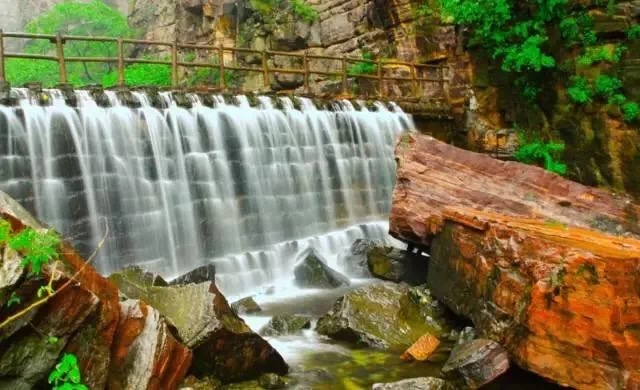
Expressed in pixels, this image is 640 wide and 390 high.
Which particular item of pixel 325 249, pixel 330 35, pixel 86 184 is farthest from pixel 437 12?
pixel 86 184

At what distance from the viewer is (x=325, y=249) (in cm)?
1140

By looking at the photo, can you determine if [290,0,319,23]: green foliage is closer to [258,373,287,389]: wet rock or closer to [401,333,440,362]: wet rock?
[401,333,440,362]: wet rock

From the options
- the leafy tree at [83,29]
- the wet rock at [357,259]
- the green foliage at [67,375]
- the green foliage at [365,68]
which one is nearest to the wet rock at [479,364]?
the green foliage at [67,375]

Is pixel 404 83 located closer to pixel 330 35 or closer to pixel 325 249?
pixel 330 35

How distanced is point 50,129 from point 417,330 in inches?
259

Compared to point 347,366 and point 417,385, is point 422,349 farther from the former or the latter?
point 417,385

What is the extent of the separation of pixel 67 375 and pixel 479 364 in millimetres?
3620

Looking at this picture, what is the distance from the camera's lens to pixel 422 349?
6.07m

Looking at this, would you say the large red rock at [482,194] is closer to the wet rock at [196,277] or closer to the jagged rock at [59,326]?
the wet rock at [196,277]

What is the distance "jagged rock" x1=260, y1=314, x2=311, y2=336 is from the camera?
6.82m

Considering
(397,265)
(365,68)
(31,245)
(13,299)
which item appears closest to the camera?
(13,299)

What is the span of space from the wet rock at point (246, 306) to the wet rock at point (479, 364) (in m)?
3.19

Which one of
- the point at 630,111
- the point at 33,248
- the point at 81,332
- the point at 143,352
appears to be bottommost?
the point at 143,352

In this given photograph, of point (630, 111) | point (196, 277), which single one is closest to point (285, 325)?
point (196, 277)
